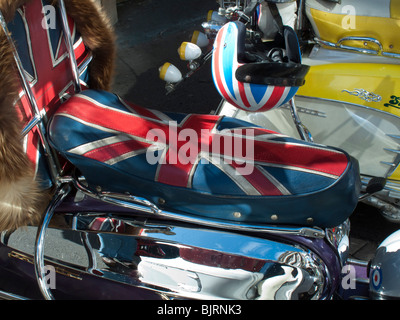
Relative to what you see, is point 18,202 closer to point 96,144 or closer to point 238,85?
point 96,144

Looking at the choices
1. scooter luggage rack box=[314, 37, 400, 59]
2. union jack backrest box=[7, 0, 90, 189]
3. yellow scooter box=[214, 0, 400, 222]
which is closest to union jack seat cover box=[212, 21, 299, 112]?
yellow scooter box=[214, 0, 400, 222]

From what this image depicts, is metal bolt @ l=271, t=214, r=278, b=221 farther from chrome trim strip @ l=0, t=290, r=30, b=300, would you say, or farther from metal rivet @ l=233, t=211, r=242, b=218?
chrome trim strip @ l=0, t=290, r=30, b=300

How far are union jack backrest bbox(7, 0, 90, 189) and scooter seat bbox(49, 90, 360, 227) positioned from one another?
8 cm

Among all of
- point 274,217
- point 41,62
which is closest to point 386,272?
point 274,217

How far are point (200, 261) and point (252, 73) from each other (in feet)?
1.97

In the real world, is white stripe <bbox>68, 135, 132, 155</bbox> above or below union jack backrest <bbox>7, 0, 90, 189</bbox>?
below

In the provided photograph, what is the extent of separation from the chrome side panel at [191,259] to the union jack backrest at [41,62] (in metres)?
0.25

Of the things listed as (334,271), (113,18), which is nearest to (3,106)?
(334,271)

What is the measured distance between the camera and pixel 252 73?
4.35 ft

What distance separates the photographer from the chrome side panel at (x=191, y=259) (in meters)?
1.27

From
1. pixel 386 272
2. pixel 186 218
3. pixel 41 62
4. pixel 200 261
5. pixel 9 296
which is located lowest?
pixel 9 296

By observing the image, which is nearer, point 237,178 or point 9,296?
point 237,178

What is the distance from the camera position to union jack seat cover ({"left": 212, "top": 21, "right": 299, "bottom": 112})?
1349mm

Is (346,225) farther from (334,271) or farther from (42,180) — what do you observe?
(42,180)
